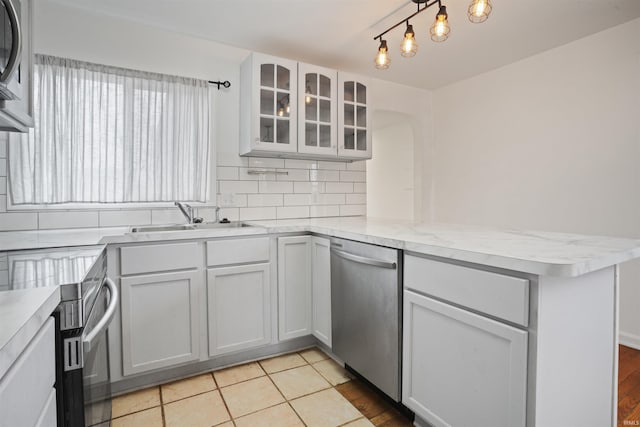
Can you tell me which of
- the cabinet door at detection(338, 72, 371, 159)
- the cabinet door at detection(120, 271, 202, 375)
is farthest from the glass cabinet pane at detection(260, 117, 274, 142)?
the cabinet door at detection(120, 271, 202, 375)

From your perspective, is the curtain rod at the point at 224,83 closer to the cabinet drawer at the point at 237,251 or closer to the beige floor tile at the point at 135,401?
the cabinet drawer at the point at 237,251

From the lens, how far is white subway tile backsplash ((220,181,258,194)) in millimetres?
2678

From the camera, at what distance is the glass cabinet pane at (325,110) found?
277cm

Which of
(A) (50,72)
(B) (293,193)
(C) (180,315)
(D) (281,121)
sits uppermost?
(A) (50,72)

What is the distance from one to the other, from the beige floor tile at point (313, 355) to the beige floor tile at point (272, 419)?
1.83 feet

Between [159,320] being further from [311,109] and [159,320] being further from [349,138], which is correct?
[349,138]

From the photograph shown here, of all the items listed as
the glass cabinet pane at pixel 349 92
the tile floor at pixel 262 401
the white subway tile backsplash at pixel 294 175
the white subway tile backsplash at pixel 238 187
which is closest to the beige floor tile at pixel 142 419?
the tile floor at pixel 262 401

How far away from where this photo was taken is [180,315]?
6.53 feet

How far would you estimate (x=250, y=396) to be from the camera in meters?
1.88

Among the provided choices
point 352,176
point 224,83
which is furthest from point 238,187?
point 352,176

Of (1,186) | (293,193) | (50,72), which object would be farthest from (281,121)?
(1,186)

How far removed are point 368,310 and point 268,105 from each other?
1.70 meters

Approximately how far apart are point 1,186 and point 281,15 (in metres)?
2.03

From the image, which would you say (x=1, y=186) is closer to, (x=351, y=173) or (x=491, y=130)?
Result: (x=351, y=173)
